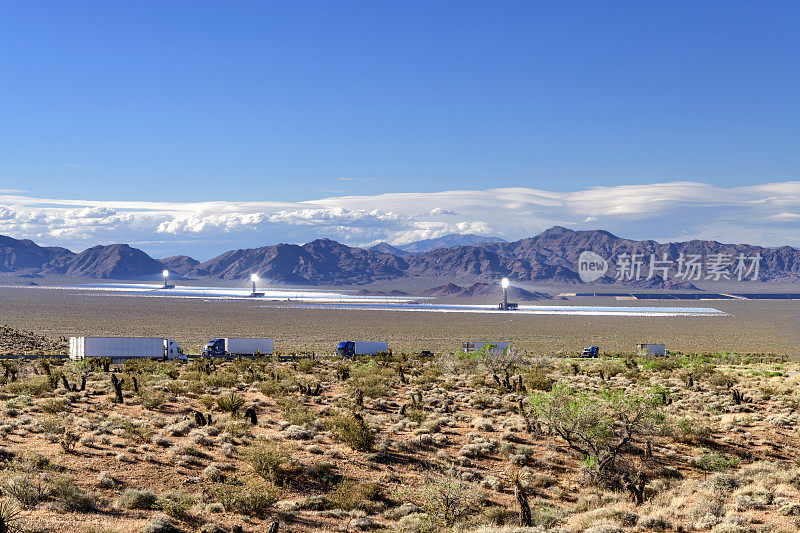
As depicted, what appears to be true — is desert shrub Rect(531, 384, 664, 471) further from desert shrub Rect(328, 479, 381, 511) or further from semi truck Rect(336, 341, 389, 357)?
semi truck Rect(336, 341, 389, 357)

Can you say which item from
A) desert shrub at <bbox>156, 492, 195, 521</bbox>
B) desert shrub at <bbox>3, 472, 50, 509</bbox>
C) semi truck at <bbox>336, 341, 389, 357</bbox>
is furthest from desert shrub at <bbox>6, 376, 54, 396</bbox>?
semi truck at <bbox>336, 341, 389, 357</bbox>

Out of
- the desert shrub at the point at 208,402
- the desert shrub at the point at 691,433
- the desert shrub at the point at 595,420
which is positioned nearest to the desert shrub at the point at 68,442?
the desert shrub at the point at 208,402

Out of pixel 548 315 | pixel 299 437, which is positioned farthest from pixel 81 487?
pixel 548 315

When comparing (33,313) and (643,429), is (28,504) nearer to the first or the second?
(643,429)

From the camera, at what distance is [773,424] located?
84.6 feet

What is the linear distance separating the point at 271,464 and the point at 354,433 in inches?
150

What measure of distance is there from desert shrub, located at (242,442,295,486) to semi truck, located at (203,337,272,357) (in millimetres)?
33969

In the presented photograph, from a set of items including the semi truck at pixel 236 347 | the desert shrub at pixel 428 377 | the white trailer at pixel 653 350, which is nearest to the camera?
the desert shrub at pixel 428 377

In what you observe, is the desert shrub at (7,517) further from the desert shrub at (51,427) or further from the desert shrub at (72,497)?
the desert shrub at (51,427)

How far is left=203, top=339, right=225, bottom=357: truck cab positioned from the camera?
50.4 meters

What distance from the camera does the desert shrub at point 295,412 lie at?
2340cm

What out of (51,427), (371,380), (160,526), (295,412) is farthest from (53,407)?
(371,380)

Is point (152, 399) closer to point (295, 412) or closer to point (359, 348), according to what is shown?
point (295, 412)

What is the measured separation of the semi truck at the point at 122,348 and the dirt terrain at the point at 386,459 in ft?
44.0
